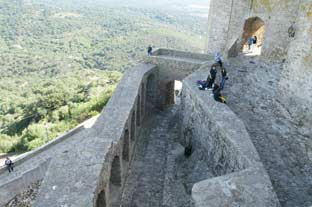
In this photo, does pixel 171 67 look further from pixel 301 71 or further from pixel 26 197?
pixel 26 197

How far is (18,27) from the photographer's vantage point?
98.2 metres

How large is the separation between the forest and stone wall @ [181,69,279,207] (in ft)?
33.5

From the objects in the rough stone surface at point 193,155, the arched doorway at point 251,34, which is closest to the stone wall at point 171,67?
the rough stone surface at point 193,155

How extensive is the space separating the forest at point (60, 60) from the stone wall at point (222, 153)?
33.5 ft

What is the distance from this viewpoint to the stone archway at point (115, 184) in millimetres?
8219

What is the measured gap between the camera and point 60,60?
238ft

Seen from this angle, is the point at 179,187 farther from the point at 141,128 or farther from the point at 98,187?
the point at 141,128

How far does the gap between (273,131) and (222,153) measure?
168cm

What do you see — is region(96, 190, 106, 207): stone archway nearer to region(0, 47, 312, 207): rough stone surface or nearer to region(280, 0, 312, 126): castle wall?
region(0, 47, 312, 207): rough stone surface

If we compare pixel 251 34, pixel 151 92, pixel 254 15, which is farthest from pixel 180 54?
pixel 254 15

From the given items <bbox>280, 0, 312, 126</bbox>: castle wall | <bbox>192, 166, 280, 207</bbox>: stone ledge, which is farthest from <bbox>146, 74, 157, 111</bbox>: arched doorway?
<bbox>192, 166, 280, 207</bbox>: stone ledge

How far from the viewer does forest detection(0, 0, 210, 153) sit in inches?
901

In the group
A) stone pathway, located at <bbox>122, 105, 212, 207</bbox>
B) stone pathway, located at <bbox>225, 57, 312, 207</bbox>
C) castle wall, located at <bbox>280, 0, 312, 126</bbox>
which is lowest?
stone pathway, located at <bbox>122, 105, 212, 207</bbox>

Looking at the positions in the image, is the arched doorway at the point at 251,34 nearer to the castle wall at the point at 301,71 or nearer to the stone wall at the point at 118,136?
the stone wall at the point at 118,136
